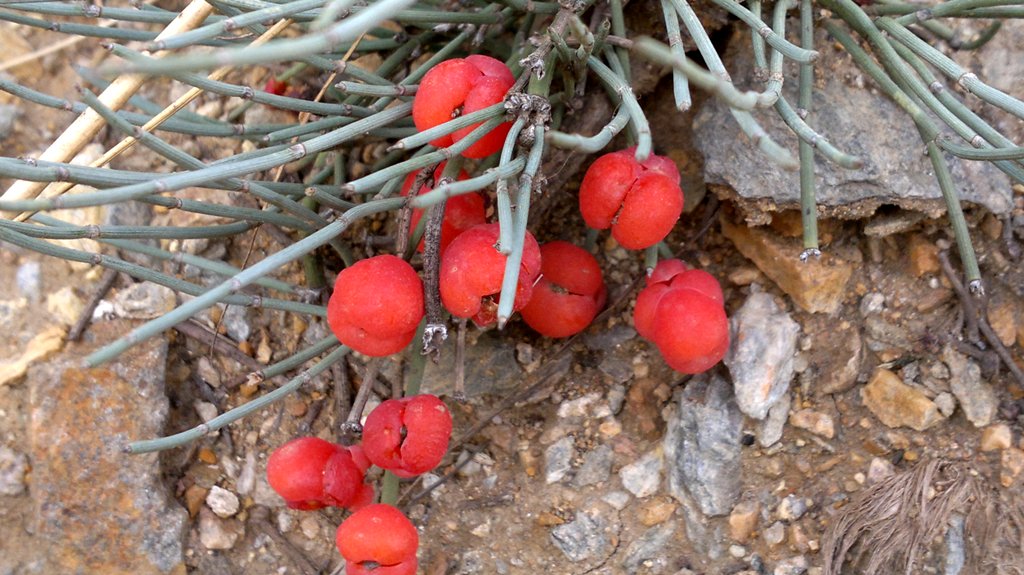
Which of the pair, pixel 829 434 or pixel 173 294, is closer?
pixel 829 434

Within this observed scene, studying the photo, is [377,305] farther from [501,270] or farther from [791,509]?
[791,509]

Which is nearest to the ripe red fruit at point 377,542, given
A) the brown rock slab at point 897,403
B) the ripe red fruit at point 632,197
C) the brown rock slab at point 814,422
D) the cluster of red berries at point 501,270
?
the cluster of red berries at point 501,270

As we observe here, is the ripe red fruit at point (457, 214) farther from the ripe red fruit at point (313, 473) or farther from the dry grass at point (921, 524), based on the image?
the dry grass at point (921, 524)

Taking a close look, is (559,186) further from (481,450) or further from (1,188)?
(1,188)

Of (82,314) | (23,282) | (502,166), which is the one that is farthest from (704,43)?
(23,282)

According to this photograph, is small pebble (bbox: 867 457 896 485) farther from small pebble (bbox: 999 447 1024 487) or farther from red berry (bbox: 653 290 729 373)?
red berry (bbox: 653 290 729 373)

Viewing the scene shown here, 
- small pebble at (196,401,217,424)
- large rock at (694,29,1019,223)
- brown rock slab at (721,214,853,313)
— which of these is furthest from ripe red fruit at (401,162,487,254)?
small pebble at (196,401,217,424)

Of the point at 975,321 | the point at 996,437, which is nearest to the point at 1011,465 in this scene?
the point at 996,437
